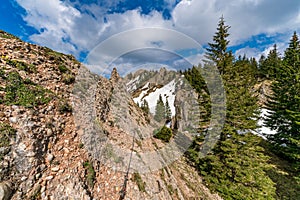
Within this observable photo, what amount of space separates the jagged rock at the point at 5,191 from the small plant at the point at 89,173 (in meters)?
2.56

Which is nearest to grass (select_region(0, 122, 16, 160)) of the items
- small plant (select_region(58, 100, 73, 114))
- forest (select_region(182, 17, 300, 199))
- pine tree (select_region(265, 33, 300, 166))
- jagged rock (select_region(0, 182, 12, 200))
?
jagged rock (select_region(0, 182, 12, 200))

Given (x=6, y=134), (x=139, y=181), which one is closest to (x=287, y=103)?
(x=139, y=181)

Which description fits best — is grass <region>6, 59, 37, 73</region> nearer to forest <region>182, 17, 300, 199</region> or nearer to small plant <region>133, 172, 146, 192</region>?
small plant <region>133, 172, 146, 192</region>

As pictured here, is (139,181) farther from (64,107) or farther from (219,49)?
(219,49)

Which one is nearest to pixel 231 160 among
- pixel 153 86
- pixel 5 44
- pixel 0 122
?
pixel 0 122

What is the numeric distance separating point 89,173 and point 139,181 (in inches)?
115

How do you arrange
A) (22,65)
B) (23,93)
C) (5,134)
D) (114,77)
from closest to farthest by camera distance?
(5,134) → (23,93) → (22,65) → (114,77)

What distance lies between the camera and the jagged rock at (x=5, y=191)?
13.4 ft

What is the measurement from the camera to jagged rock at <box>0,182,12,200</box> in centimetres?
410

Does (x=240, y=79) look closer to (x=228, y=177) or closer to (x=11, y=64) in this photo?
(x=228, y=177)

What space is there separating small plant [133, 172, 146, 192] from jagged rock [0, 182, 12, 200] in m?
5.19

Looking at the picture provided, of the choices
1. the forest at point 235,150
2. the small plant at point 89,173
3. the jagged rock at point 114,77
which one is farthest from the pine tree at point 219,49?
the small plant at point 89,173

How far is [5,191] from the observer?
421 centimetres

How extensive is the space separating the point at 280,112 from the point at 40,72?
88.8 feet
